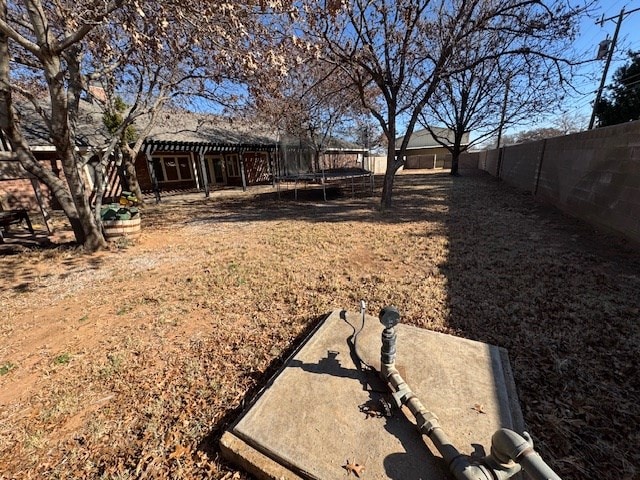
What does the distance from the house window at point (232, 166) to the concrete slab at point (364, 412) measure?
1999cm

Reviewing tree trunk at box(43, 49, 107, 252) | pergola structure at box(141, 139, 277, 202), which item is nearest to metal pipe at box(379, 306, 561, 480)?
tree trunk at box(43, 49, 107, 252)

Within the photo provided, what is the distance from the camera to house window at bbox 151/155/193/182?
1667cm

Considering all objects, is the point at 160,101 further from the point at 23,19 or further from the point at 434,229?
the point at 434,229

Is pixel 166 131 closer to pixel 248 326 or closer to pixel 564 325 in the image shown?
pixel 248 326

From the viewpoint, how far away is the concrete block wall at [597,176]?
482 cm

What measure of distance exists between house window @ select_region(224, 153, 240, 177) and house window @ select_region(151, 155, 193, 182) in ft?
10.1

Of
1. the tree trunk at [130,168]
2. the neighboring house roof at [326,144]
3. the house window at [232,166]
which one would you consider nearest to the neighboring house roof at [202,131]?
the neighboring house roof at [326,144]

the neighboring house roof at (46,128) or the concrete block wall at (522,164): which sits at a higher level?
the neighboring house roof at (46,128)

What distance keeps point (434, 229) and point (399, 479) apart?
19.6 feet

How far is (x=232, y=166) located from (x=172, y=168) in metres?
4.44

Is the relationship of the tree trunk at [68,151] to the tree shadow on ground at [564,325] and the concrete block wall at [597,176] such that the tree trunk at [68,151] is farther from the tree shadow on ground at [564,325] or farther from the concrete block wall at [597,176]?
the concrete block wall at [597,176]

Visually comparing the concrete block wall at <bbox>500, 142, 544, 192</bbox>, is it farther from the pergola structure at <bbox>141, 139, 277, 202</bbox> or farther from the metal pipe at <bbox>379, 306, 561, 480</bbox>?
the pergola structure at <bbox>141, 139, 277, 202</bbox>

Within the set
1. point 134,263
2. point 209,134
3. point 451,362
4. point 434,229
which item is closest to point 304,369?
point 451,362

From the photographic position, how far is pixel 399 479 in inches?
59.4
